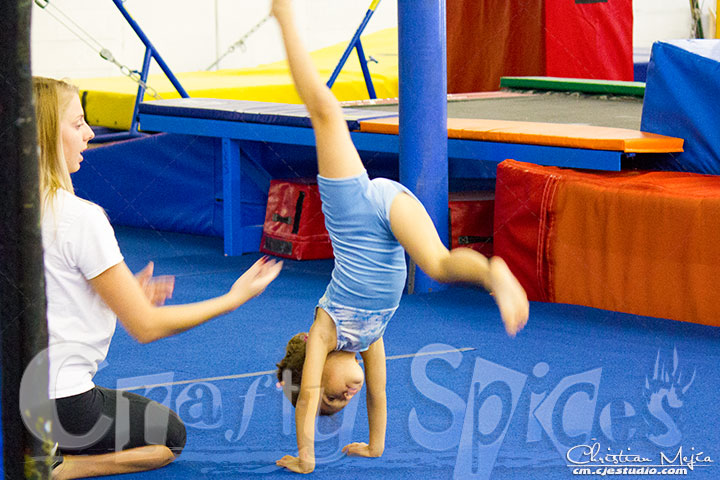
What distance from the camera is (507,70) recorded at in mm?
6801

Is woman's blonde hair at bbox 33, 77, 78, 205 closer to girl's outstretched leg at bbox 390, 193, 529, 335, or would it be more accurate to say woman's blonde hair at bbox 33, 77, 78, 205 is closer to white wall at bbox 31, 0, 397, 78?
girl's outstretched leg at bbox 390, 193, 529, 335

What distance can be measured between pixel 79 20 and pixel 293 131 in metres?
3.73

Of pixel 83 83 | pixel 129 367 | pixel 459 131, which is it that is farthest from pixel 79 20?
pixel 129 367

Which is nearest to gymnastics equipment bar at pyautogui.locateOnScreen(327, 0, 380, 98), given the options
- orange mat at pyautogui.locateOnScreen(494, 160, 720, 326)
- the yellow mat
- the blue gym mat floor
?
the yellow mat

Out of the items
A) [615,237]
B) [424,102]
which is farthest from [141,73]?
[615,237]

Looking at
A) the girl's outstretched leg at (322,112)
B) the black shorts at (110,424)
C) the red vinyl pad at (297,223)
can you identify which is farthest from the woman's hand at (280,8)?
the red vinyl pad at (297,223)

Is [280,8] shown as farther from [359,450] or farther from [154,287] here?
[359,450]

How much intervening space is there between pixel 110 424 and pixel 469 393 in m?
1.10

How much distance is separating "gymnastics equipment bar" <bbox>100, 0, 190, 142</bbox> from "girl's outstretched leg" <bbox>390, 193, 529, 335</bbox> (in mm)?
3272

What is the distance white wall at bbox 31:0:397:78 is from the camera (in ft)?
23.9

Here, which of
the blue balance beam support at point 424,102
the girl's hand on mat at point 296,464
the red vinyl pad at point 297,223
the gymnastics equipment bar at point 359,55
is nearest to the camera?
the girl's hand on mat at point 296,464

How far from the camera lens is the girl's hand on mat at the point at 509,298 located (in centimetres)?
169

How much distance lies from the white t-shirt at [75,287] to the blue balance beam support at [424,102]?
7.08 feet

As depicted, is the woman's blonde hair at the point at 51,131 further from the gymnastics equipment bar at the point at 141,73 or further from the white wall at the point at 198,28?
the white wall at the point at 198,28
